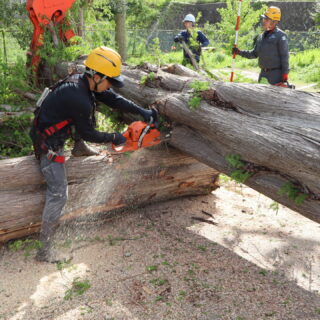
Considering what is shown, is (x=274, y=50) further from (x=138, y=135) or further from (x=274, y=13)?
(x=138, y=135)

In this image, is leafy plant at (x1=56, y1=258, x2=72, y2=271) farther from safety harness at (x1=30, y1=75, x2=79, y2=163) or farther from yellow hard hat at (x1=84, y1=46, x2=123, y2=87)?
yellow hard hat at (x1=84, y1=46, x2=123, y2=87)

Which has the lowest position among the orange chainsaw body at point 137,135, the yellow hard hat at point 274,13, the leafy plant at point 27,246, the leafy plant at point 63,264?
the leafy plant at point 63,264

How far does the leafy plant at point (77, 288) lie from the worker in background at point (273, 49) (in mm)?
4359

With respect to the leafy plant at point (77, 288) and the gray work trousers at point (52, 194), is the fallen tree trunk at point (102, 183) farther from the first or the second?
the leafy plant at point (77, 288)

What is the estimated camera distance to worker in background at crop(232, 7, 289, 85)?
6156 mm

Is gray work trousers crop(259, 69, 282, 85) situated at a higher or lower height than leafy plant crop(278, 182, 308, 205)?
higher

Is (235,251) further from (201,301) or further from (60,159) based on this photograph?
(60,159)

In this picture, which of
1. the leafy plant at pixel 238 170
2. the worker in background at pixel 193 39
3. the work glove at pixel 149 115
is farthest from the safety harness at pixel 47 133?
the worker in background at pixel 193 39

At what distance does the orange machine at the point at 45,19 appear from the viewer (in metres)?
6.59

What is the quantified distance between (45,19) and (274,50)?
3825mm

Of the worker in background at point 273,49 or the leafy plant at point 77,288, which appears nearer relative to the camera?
the leafy plant at point 77,288

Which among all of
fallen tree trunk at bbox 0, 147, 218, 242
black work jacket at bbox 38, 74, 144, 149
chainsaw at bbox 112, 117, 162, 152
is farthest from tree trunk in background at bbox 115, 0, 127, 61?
black work jacket at bbox 38, 74, 144, 149

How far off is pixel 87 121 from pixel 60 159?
0.53m

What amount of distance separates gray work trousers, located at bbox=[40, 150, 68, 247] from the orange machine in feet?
11.6
